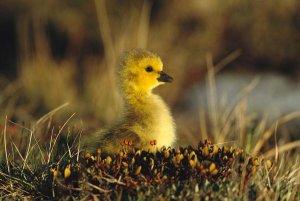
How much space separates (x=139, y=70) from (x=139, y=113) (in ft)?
1.69

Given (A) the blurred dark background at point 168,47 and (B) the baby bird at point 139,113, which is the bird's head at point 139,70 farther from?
(A) the blurred dark background at point 168,47

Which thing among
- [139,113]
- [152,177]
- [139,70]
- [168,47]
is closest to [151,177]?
[152,177]

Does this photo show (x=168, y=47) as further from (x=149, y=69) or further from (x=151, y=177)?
(x=151, y=177)

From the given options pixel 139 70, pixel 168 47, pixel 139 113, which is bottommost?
pixel 139 113

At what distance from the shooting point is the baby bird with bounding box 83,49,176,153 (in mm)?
5047

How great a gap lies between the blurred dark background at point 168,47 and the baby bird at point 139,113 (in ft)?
14.0

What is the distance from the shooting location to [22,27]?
45.7 ft

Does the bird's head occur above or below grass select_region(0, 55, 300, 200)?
above

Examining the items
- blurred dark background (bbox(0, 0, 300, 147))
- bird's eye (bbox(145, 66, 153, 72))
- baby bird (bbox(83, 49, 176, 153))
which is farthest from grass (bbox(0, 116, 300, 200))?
blurred dark background (bbox(0, 0, 300, 147))

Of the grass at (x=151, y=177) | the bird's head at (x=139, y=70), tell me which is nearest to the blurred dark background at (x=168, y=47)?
the bird's head at (x=139, y=70)

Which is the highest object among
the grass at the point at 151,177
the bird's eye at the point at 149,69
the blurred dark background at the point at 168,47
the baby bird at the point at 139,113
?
the blurred dark background at the point at 168,47

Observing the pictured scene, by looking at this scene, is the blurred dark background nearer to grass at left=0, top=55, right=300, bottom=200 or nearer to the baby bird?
the baby bird

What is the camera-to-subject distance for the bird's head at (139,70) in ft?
18.9

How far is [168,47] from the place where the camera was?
13242mm
